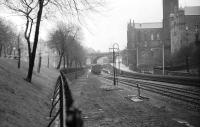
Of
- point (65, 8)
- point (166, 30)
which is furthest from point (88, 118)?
point (166, 30)

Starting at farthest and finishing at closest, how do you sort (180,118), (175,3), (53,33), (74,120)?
(175,3)
(53,33)
(180,118)
(74,120)

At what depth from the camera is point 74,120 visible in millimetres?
1997

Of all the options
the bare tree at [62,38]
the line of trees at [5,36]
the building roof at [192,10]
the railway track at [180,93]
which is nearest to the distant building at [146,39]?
the building roof at [192,10]

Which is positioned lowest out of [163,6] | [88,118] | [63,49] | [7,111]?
[88,118]

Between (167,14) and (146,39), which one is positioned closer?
(167,14)

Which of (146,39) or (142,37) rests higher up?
(142,37)

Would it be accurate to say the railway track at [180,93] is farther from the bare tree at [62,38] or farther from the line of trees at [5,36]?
the line of trees at [5,36]

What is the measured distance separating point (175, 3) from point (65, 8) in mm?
78321

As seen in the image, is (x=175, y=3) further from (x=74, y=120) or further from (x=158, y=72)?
(x=74, y=120)

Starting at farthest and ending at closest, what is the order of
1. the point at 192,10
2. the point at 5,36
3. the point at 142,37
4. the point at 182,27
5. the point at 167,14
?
the point at 142,37 < the point at 167,14 < the point at 192,10 < the point at 182,27 < the point at 5,36

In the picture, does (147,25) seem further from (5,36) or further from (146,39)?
(5,36)

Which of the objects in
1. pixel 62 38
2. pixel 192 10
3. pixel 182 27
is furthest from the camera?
pixel 192 10

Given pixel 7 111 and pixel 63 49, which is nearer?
pixel 7 111

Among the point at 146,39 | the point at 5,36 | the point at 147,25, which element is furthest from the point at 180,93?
the point at 147,25
